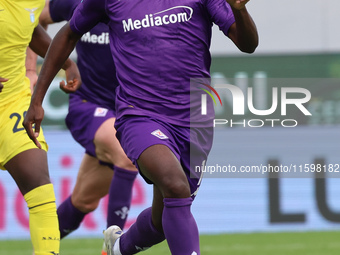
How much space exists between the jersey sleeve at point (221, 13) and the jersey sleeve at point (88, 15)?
2.24 feet

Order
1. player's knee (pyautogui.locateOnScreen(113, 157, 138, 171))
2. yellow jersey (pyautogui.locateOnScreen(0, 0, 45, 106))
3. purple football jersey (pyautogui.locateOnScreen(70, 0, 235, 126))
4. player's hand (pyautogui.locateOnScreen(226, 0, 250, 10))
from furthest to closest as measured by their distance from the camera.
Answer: player's knee (pyautogui.locateOnScreen(113, 157, 138, 171))
yellow jersey (pyautogui.locateOnScreen(0, 0, 45, 106))
purple football jersey (pyautogui.locateOnScreen(70, 0, 235, 126))
player's hand (pyautogui.locateOnScreen(226, 0, 250, 10))

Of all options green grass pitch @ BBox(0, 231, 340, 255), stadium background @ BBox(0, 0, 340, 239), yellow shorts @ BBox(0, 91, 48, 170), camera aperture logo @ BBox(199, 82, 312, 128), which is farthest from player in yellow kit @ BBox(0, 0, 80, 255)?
stadium background @ BBox(0, 0, 340, 239)

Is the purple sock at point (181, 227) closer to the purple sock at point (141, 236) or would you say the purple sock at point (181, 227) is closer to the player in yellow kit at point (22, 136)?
the purple sock at point (141, 236)

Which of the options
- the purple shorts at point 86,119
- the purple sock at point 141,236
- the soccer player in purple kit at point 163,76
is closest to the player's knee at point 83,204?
the purple shorts at point 86,119

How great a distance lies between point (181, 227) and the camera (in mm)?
4848

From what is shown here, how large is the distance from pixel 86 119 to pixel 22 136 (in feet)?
5.47

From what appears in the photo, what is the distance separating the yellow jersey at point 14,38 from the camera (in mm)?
5785

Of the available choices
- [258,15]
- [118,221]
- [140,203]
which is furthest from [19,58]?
[258,15]

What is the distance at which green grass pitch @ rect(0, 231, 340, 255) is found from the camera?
8.39 meters

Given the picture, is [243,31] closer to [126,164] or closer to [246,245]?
[126,164]

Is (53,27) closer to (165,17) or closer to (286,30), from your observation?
(286,30)

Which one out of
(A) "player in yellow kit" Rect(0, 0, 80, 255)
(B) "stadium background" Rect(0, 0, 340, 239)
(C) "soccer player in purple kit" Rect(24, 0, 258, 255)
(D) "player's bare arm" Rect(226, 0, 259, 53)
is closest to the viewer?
(D) "player's bare arm" Rect(226, 0, 259, 53)

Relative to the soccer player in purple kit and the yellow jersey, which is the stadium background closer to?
the yellow jersey

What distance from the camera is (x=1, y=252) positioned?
876 cm
